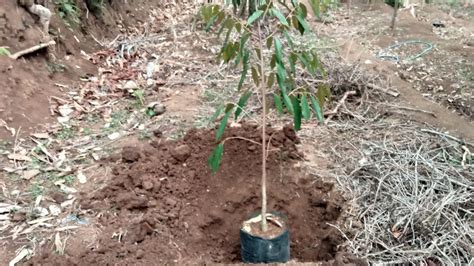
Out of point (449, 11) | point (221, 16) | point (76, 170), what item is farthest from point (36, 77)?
point (449, 11)

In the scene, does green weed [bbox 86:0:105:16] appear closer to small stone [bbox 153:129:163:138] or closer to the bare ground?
the bare ground

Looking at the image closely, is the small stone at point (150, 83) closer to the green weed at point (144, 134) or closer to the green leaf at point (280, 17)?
the green weed at point (144, 134)

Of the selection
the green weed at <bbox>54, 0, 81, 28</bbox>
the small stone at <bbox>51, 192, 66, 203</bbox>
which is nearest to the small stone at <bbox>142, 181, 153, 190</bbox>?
the small stone at <bbox>51, 192, 66, 203</bbox>

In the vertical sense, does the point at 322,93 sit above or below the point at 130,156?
above

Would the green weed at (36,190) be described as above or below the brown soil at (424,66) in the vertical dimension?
above

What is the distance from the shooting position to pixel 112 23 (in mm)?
5457

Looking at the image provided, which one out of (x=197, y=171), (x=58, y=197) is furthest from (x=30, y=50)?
(x=197, y=171)

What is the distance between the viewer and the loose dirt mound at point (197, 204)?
2428 mm

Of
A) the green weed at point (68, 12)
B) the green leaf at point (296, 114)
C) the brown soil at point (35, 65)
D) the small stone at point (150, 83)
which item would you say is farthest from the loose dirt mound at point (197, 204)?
the green weed at point (68, 12)

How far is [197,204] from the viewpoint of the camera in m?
2.81

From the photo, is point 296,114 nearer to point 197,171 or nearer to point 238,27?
point 238,27

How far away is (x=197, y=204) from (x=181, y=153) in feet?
1.37

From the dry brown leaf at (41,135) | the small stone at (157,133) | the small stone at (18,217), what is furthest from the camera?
the small stone at (157,133)

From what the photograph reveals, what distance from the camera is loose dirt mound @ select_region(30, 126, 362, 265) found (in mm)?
2428
